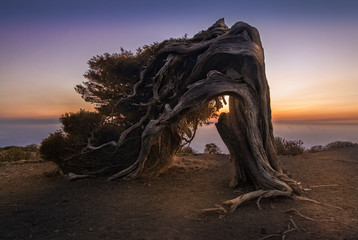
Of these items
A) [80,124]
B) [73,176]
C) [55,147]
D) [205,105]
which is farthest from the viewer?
[80,124]

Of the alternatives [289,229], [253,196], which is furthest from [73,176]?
[289,229]

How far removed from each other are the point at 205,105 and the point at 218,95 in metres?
1.34

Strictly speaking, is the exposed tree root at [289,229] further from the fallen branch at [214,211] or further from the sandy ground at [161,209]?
the fallen branch at [214,211]

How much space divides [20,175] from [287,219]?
955 cm

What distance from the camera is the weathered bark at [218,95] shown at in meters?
7.47

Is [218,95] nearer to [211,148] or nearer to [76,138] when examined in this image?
[76,138]

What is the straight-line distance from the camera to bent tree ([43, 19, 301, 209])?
7496 millimetres

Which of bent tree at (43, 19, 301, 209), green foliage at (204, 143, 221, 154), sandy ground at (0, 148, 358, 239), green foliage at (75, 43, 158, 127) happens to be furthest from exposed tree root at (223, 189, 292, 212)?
green foliage at (204, 143, 221, 154)

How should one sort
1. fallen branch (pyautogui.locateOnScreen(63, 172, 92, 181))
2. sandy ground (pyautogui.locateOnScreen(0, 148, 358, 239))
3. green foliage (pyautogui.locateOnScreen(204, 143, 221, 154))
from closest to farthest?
1. sandy ground (pyautogui.locateOnScreen(0, 148, 358, 239))
2. fallen branch (pyautogui.locateOnScreen(63, 172, 92, 181))
3. green foliage (pyautogui.locateOnScreen(204, 143, 221, 154))

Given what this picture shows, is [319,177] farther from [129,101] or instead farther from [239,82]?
[129,101]

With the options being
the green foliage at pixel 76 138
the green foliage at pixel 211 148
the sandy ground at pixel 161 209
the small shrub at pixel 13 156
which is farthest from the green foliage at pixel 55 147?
the green foliage at pixel 211 148

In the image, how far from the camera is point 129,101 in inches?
394

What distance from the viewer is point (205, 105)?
8.80 m

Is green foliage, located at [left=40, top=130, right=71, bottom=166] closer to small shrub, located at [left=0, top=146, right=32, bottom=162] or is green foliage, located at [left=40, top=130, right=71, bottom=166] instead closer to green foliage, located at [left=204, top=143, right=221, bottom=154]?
small shrub, located at [left=0, top=146, right=32, bottom=162]
